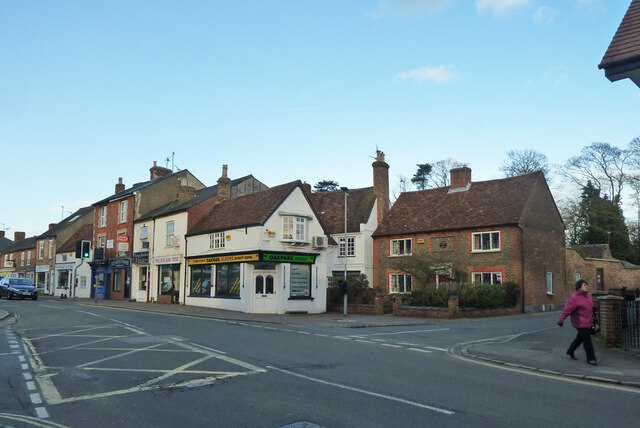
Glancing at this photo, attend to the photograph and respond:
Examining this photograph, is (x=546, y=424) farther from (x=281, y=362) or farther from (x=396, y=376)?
(x=281, y=362)

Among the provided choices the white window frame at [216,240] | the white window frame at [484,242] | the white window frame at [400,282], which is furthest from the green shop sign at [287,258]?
the white window frame at [484,242]

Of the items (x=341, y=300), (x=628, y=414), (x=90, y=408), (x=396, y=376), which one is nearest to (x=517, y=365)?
(x=396, y=376)

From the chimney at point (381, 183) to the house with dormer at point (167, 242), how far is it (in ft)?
36.1

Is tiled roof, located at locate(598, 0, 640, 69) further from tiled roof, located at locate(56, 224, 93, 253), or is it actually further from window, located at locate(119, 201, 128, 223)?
tiled roof, located at locate(56, 224, 93, 253)

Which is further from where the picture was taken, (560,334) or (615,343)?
(560,334)

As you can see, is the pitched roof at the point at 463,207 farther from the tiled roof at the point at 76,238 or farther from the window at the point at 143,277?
the tiled roof at the point at 76,238

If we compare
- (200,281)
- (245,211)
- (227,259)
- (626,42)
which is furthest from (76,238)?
(626,42)

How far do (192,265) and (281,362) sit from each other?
2340 centimetres

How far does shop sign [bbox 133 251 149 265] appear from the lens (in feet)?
123

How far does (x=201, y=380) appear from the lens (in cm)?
912

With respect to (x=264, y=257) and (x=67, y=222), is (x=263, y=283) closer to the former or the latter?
(x=264, y=257)

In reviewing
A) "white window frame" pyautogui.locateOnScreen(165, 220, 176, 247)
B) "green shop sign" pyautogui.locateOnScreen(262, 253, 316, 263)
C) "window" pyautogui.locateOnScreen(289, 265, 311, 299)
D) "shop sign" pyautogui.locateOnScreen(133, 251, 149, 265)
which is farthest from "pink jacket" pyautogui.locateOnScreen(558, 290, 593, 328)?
"shop sign" pyautogui.locateOnScreen(133, 251, 149, 265)

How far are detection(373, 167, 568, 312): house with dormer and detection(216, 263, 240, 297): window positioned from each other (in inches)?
416

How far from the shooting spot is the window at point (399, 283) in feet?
124
